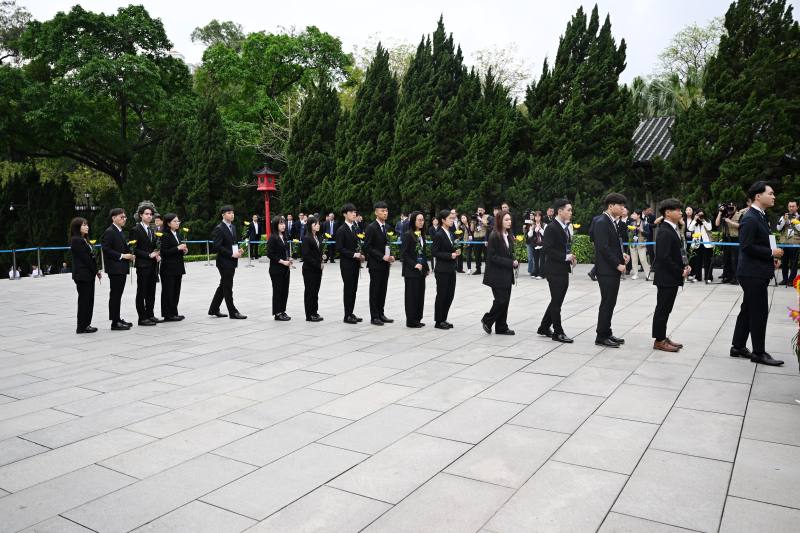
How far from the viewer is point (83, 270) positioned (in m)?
8.94

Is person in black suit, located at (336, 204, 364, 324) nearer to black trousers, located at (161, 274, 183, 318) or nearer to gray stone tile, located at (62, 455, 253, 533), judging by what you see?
black trousers, located at (161, 274, 183, 318)

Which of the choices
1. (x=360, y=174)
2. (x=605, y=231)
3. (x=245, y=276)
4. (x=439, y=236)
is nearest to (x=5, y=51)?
(x=360, y=174)

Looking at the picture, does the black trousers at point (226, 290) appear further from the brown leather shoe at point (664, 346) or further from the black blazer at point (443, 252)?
the brown leather shoe at point (664, 346)

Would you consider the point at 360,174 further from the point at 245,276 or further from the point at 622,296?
the point at 622,296

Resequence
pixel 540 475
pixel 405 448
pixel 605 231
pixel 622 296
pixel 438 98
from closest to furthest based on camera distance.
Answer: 1. pixel 540 475
2. pixel 405 448
3. pixel 605 231
4. pixel 622 296
5. pixel 438 98

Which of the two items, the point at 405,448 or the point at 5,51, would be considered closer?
the point at 405,448

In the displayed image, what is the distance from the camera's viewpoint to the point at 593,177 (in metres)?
20.2

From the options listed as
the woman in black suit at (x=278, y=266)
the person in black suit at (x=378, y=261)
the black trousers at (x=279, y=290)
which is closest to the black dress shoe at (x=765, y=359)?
the person in black suit at (x=378, y=261)

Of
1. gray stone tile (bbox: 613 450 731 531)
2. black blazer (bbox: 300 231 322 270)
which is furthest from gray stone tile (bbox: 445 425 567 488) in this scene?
black blazer (bbox: 300 231 322 270)

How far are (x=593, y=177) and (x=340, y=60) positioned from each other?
1717cm

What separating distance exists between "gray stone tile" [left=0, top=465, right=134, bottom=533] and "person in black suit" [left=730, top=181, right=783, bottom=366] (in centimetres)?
618

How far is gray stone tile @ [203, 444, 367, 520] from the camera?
3518 mm

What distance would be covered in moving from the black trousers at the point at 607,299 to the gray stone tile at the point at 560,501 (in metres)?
3.94

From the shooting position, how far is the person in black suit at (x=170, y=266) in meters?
10.0
